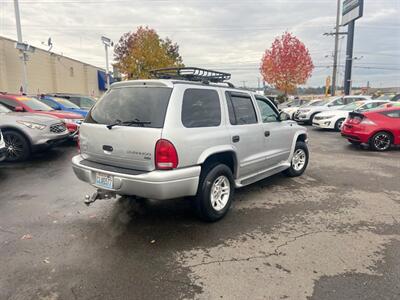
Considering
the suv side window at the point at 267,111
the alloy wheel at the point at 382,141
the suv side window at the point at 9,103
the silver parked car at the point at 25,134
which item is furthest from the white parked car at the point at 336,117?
the suv side window at the point at 9,103

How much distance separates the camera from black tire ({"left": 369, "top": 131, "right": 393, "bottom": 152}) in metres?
9.29

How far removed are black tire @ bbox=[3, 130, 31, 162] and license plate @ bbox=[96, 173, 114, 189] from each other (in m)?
4.66

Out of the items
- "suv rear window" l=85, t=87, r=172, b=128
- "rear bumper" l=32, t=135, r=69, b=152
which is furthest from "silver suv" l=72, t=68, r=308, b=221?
"rear bumper" l=32, t=135, r=69, b=152

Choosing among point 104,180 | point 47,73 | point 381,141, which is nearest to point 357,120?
point 381,141

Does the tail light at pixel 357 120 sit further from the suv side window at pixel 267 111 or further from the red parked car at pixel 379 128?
the suv side window at pixel 267 111

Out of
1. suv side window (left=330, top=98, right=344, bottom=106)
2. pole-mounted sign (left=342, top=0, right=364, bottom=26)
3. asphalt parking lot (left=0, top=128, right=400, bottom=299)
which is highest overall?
pole-mounted sign (left=342, top=0, right=364, bottom=26)

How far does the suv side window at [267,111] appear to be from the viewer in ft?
16.8

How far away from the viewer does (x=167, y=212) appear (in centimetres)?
436

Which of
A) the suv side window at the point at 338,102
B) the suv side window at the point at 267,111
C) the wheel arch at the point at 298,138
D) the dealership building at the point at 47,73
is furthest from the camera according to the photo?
the dealership building at the point at 47,73

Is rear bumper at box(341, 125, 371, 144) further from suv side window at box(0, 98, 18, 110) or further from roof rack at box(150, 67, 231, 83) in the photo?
suv side window at box(0, 98, 18, 110)

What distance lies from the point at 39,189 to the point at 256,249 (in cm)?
412

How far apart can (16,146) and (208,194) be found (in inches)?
234

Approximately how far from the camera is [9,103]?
8211 millimetres

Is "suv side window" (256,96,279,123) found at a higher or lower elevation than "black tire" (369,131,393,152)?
higher
